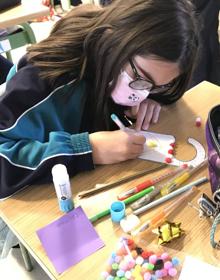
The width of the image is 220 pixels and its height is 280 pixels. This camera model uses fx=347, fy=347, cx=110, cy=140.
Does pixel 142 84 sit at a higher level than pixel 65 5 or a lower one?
higher

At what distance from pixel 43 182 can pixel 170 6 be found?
19.3 inches

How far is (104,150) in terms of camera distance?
2.68 ft

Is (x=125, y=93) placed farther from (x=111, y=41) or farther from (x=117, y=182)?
(x=117, y=182)

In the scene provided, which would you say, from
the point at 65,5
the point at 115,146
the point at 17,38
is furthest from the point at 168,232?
the point at 65,5

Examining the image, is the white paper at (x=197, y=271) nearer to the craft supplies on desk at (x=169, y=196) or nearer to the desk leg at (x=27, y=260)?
the craft supplies on desk at (x=169, y=196)

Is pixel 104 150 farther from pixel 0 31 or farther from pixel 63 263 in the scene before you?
pixel 0 31

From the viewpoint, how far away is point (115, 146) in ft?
2.73

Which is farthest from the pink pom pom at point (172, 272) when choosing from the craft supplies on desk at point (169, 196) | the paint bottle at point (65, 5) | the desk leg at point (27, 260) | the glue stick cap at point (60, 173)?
the paint bottle at point (65, 5)

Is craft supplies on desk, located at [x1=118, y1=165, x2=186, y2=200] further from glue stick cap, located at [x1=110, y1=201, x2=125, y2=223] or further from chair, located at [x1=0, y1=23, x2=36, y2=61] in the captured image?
chair, located at [x1=0, y1=23, x2=36, y2=61]

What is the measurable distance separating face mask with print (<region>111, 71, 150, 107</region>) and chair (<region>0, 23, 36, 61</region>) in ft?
3.89

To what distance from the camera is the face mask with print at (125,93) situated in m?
0.86

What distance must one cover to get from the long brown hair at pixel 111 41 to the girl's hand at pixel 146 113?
0.09 metres

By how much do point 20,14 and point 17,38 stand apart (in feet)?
0.80

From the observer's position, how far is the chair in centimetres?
191
